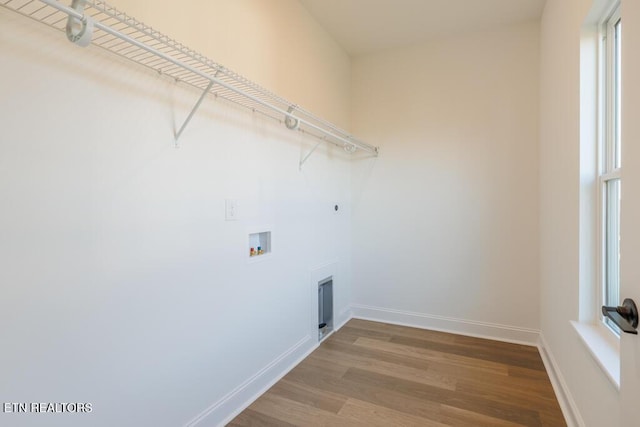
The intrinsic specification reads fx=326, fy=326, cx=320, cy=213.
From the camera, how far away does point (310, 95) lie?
2.75 meters

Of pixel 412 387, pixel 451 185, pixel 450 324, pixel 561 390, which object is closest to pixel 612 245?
pixel 561 390

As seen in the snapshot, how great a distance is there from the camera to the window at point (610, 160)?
4.99 feet

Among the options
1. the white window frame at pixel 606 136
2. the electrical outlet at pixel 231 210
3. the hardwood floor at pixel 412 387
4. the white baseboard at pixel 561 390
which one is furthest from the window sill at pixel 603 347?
the electrical outlet at pixel 231 210

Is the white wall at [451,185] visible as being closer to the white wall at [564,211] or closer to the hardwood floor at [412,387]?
the white wall at [564,211]

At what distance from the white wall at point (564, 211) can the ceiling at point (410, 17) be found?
0.33 m

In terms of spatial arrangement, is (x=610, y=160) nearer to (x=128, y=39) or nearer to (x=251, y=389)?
(x=128, y=39)

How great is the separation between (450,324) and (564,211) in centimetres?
162

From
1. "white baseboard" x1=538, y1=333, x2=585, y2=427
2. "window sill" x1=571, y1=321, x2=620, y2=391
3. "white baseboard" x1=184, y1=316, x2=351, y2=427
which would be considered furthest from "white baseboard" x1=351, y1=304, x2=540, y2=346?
"window sill" x1=571, y1=321, x2=620, y2=391

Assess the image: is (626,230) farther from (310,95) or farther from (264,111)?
(310,95)

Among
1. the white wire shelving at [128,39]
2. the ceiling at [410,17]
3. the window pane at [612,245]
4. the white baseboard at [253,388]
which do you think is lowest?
the white baseboard at [253,388]

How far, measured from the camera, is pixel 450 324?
10.3ft

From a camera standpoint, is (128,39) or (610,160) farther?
(610,160)

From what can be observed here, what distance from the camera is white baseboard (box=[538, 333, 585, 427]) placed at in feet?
5.63

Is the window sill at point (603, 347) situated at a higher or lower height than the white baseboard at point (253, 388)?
higher
